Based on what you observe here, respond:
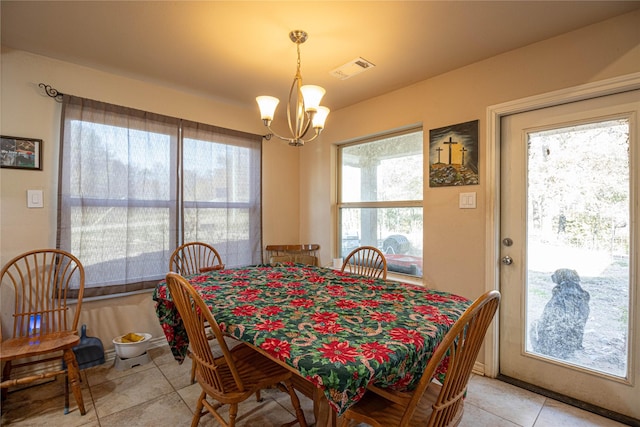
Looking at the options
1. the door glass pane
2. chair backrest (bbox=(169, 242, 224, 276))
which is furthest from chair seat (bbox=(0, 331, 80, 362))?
the door glass pane

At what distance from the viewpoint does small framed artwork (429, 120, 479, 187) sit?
232 centimetres

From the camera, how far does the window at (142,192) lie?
2.33 meters

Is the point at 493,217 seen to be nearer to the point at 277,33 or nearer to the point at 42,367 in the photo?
the point at 277,33

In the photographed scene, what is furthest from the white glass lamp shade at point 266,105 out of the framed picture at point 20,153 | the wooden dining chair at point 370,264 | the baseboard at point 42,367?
the baseboard at point 42,367

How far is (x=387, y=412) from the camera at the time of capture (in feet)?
3.75

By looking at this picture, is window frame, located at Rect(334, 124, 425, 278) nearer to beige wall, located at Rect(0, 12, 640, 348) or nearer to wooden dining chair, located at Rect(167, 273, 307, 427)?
beige wall, located at Rect(0, 12, 640, 348)

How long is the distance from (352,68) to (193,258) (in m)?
2.14

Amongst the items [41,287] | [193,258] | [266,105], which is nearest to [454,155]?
[266,105]

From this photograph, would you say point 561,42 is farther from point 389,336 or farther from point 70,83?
point 70,83

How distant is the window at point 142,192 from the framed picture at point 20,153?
15cm

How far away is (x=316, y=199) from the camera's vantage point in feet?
11.8

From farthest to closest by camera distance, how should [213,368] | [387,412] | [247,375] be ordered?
[247,375], [213,368], [387,412]

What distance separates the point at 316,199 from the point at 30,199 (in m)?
2.50

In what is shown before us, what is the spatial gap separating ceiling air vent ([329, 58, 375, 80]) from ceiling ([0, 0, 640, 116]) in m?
0.05
